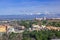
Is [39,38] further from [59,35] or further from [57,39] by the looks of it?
[59,35]

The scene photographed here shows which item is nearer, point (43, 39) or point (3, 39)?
point (3, 39)

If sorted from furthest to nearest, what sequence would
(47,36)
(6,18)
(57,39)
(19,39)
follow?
(6,18), (47,36), (57,39), (19,39)

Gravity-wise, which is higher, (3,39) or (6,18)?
(3,39)

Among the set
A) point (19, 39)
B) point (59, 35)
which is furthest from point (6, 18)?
point (19, 39)

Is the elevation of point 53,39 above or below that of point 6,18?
above

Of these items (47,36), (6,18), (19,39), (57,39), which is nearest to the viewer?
(19,39)

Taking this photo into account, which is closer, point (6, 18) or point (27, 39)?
point (27, 39)

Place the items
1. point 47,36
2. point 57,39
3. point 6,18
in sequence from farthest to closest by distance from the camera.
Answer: point 6,18 → point 47,36 → point 57,39

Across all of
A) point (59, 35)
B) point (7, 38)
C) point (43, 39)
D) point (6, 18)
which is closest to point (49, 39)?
point (43, 39)

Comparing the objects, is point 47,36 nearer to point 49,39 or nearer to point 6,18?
point 49,39
